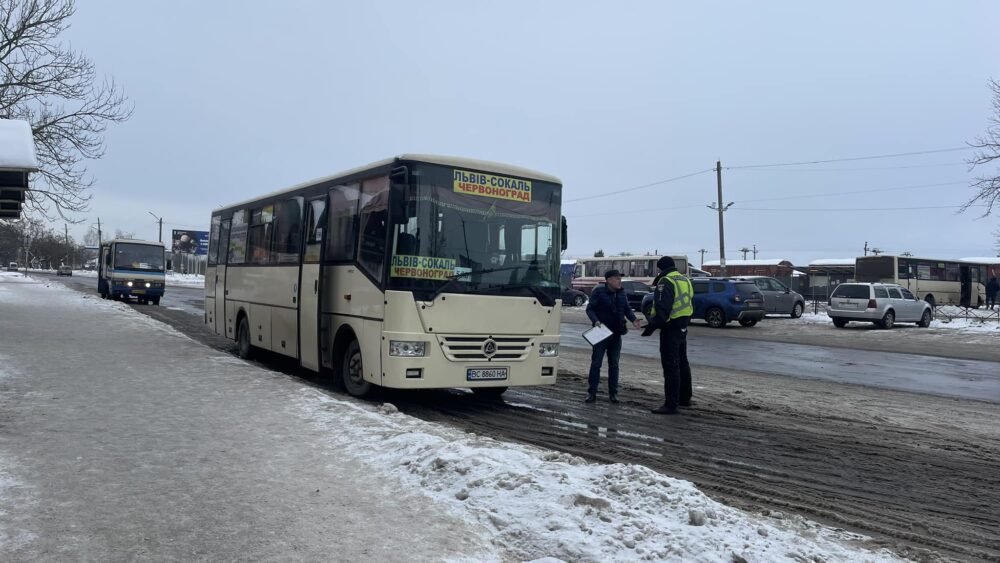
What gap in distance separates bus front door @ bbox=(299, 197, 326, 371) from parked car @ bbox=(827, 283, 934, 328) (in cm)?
2428

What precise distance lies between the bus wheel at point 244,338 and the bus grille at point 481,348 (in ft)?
20.7

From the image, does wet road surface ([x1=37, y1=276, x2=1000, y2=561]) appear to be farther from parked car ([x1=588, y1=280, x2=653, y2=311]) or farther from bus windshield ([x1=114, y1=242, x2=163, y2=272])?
bus windshield ([x1=114, y1=242, x2=163, y2=272])

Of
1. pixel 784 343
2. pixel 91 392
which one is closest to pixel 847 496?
pixel 91 392

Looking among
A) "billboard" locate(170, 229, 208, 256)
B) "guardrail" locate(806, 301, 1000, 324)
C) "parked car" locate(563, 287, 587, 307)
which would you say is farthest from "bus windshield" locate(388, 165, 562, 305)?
"billboard" locate(170, 229, 208, 256)

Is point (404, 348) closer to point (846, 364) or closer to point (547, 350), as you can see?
point (547, 350)

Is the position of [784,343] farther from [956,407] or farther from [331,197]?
[331,197]

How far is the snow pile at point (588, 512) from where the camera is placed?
403 centimetres

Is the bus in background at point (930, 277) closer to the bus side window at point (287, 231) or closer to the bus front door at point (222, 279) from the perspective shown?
the bus front door at point (222, 279)

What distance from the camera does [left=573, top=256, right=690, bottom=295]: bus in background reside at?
155ft

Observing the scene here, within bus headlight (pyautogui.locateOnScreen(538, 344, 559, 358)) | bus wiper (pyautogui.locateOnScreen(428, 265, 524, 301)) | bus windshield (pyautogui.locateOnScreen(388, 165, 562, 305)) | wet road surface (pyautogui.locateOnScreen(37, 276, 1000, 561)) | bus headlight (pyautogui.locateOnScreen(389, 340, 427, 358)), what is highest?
bus windshield (pyautogui.locateOnScreen(388, 165, 562, 305))

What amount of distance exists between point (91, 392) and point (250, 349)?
507cm

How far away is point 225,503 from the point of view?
4.81 m

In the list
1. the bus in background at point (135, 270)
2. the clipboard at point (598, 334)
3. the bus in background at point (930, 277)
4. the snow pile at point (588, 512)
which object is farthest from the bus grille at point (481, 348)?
the bus in background at point (930, 277)

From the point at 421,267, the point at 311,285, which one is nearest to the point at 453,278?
the point at 421,267
